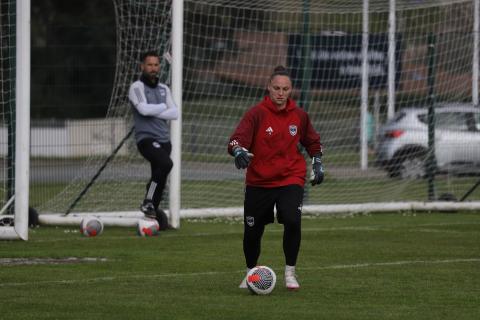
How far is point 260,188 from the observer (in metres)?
10.1

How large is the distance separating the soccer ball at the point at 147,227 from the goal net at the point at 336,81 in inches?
144

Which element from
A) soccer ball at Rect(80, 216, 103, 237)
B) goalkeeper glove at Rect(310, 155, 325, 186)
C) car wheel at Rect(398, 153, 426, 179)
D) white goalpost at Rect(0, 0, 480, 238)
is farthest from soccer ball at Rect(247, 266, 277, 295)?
car wheel at Rect(398, 153, 426, 179)

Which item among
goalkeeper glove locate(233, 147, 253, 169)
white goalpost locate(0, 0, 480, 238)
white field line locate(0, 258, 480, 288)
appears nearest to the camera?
goalkeeper glove locate(233, 147, 253, 169)

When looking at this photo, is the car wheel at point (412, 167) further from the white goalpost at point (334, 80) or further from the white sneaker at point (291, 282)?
the white sneaker at point (291, 282)

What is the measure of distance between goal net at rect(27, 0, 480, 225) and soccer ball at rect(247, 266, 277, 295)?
909 cm

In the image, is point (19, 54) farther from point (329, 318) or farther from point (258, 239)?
point (329, 318)

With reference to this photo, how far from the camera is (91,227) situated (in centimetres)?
1507

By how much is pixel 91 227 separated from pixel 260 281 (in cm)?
578

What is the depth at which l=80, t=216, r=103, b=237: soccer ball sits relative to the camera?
15.1 meters

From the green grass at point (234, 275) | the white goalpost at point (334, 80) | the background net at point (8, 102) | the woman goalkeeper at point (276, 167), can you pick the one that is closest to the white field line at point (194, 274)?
the green grass at point (234, 275)

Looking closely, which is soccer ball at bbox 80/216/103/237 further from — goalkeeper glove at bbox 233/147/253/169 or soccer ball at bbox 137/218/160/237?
goalkeeper glove at bbox 233/147/253/169

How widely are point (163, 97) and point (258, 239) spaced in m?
5.38

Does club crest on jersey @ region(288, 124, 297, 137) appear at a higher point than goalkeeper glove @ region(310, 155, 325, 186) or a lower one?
higher

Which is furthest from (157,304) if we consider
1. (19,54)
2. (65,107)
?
(65,107)
